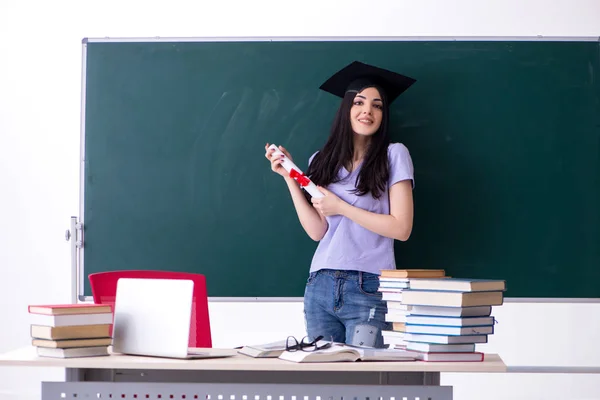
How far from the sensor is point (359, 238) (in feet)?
10.4

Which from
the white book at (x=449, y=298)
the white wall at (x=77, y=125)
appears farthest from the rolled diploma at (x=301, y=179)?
the white wall at (x=77, y=125)

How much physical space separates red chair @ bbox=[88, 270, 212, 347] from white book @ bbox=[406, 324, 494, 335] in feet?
3.70

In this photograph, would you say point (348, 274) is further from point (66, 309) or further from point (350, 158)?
point (66, 309)

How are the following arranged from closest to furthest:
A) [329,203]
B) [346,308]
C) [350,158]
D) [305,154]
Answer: [346,308]
[329,203]
[350,158]
[305,154]

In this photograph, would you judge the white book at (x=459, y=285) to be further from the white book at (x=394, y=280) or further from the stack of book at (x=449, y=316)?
the white book at (x=394, y=280)

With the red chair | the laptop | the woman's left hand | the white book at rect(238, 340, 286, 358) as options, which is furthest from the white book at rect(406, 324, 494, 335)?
the red chair

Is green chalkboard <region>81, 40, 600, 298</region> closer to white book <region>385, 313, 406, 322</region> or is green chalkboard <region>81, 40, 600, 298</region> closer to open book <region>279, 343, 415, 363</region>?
white book <region>385, 313, 406, 322</region>

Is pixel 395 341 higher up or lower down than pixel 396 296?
lower down

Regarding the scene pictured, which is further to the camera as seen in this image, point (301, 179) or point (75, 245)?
point (75, 245)

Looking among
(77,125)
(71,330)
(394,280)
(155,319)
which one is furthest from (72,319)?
(77,125)

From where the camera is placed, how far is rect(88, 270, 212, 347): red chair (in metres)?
3.17

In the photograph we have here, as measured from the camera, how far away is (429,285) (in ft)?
7.54

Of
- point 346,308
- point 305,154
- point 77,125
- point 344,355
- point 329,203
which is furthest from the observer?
point 77,125

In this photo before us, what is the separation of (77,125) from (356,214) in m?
2.77
